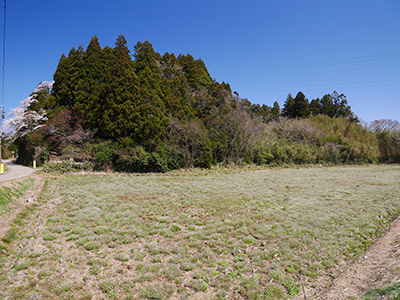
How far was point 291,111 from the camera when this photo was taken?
3934cm

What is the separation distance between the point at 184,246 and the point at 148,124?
12.5 metres

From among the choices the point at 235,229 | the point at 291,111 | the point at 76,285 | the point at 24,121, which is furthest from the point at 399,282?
the point at 291,111

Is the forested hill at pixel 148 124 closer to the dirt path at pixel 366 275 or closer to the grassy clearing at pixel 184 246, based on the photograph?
the grassy clearing at pixel 184 246

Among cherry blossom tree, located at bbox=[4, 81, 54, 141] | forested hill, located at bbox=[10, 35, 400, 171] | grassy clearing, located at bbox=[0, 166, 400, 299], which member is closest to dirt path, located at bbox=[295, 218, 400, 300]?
grassy clearing, located at bbox=[0, 166, 400, 299]

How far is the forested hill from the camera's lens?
625 inches

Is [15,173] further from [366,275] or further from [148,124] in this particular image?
[366,275]

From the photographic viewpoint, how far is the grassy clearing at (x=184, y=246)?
3.29 meters

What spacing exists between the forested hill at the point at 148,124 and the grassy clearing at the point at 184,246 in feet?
27.3

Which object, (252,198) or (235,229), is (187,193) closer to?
(252,198)

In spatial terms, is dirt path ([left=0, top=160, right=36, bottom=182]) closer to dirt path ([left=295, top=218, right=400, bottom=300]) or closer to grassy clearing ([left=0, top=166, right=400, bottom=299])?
grassy clearing ([left=0, top=166, right=400, bottom=299])

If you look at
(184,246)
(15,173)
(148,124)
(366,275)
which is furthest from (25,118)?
(366,275)

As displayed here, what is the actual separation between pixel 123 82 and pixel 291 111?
31.8m

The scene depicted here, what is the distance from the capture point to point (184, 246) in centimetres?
454

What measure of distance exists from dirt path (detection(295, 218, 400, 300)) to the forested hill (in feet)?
43.6
